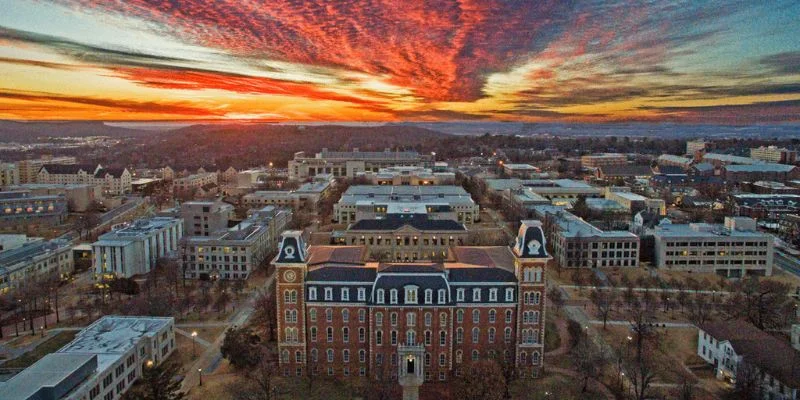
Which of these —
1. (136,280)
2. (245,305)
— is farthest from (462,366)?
(136,280)

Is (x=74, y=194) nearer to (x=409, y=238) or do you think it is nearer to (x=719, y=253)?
(x=409, y=238)

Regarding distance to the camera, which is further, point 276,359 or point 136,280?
point 136,280

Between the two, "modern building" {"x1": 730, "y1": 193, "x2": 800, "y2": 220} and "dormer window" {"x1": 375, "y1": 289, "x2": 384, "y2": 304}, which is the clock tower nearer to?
"dormer window" {"x1": 375, "y1": 289, "x2": 384, "y2": 304}

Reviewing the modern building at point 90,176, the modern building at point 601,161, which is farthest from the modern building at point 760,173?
the modern building at point 90,176

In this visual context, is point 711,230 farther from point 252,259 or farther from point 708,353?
point 252,259

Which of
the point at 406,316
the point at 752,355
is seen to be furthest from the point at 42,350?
the point at 752,355

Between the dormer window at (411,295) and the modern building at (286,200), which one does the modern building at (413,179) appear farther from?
the dormer window at (411,295)

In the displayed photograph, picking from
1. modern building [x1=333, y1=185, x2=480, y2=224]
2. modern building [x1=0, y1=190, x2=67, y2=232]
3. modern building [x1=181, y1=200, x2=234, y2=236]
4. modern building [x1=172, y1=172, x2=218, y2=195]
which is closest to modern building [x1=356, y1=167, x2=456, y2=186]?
modern building [x1=333, y1=185, x2=480, y2=224]
